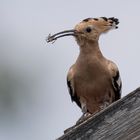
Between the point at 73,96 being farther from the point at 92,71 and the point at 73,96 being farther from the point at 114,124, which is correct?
the point at 114,124

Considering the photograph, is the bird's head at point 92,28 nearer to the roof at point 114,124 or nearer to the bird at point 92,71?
the bird at point 92,71

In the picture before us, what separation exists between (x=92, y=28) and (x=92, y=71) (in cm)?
47

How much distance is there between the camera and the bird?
623cm

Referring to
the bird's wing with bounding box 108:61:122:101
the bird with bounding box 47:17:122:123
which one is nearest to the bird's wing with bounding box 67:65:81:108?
the bird with bounding box 47:17:122:123

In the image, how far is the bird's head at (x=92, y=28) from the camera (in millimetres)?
6210

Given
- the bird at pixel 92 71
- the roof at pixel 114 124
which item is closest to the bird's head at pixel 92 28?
the bird at pixel 92 71

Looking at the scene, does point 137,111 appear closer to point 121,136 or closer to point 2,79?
point 121,136

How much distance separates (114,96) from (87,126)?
3.32m

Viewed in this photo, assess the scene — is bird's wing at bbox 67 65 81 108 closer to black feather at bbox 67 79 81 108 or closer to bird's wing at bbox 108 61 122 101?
black feather at bbox 67 79 81 108

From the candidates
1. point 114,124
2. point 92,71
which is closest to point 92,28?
point 92,71

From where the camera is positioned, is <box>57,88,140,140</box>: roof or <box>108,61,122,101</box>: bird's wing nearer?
<box>57,88,140,140</box>: roof

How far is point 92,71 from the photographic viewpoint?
6.21m

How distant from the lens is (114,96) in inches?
249

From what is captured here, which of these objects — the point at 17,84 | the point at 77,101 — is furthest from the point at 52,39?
the point at 17,84
